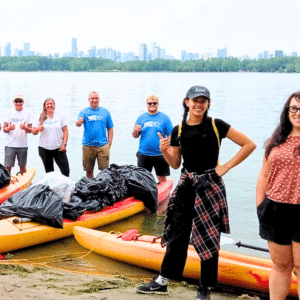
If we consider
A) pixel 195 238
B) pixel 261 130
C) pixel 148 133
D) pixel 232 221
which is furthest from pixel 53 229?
pixel 261 130

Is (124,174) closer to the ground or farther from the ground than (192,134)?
closer to the ground

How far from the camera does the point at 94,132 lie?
9.38 metres

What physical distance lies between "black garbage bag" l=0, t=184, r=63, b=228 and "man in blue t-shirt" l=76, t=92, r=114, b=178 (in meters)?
2.33

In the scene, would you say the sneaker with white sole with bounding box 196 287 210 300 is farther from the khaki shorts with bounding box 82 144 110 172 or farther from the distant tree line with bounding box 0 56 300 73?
the distant tree line with bounding box 0 56 300 73

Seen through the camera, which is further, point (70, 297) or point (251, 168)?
point (251, 168)

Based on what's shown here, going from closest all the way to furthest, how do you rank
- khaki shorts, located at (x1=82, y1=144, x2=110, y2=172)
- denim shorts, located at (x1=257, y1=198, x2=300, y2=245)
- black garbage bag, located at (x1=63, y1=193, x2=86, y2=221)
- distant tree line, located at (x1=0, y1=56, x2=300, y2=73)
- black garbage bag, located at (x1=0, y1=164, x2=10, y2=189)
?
1. denim shorts, located at (x1=257, y1=198, x2=300, y2=245)
2. black garbage bag, located at (x1=63, y1=193, x2=86, y2=221)
3. black garbage bag, located at (x1=0, y1=164, x2=10, y2=189)
4. khaki shorts, located at (x1=82, y1=144, x2=110, y2=172)
5. distant tree line, located at (x1=0, y1=56, x2=300, y2=73)

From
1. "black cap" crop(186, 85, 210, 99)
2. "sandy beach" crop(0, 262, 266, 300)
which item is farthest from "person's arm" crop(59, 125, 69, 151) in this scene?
"black cap" crop(186, 85, 210, 99)

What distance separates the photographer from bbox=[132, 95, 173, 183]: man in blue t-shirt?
8680mm

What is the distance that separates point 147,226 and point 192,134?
4.54 metres

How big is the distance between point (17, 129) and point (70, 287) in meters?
5.15

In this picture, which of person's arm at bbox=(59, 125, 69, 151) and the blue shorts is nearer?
the blue shorts

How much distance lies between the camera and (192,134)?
4387 millimetres

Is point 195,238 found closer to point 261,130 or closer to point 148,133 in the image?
A: point 148,133

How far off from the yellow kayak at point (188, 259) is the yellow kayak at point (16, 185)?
83.0 inches
